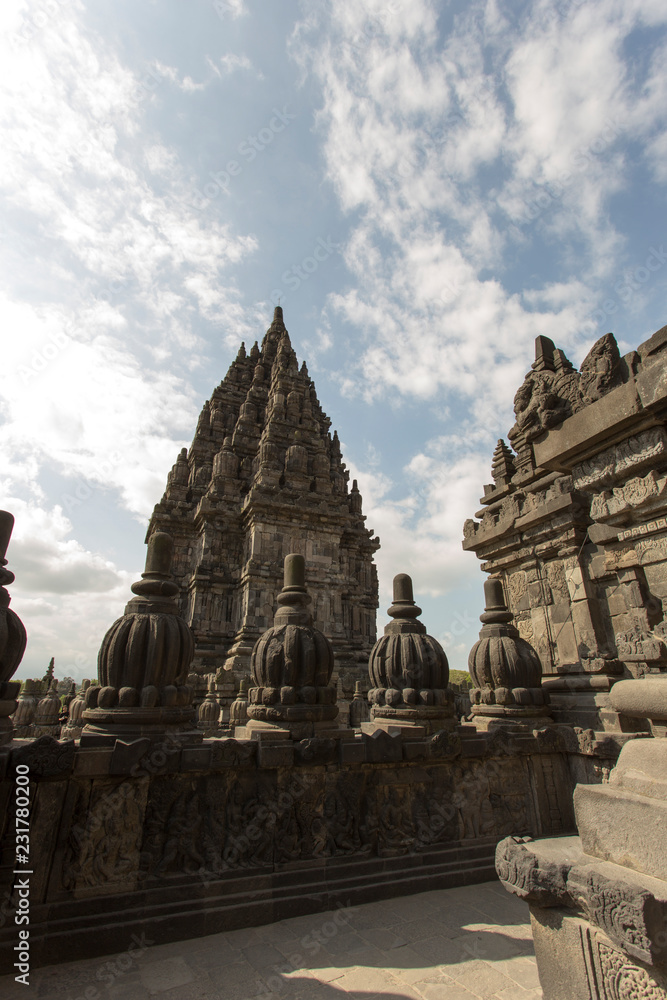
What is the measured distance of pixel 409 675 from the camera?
578 cm

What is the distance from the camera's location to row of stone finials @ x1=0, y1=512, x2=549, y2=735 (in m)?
4.45

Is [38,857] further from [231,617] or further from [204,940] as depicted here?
[231,617]

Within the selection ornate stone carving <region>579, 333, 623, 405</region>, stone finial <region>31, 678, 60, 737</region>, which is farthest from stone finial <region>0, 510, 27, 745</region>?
stone finial <region>31, 678, 60, 737</region>

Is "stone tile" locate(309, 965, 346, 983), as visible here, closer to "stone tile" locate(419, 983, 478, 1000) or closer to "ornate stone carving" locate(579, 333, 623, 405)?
"stone tile" locate(419, 983, 478, 1000)

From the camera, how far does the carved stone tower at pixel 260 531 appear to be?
18.3 metres

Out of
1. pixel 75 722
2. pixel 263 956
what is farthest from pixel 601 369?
pixel 75 722

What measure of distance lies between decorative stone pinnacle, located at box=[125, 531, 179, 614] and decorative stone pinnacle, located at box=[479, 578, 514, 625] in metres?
4.01

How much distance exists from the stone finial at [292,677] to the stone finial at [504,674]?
2154 mm

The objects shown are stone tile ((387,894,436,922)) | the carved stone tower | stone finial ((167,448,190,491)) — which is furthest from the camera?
stone finial ((167,448,190,491))

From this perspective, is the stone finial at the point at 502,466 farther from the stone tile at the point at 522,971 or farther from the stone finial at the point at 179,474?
the stone finial at the point at 179,474

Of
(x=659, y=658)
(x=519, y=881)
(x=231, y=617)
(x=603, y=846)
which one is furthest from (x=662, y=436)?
(x=231, y=617)

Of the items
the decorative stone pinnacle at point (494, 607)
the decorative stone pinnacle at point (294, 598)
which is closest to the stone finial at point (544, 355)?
the decorative stone pinnacle at point (494, 607)

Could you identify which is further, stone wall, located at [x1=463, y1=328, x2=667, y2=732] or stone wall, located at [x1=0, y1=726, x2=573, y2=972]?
stone wall, located at [x1=463, y1=328, x2=667, y2=732]

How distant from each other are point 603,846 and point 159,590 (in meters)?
4.25
